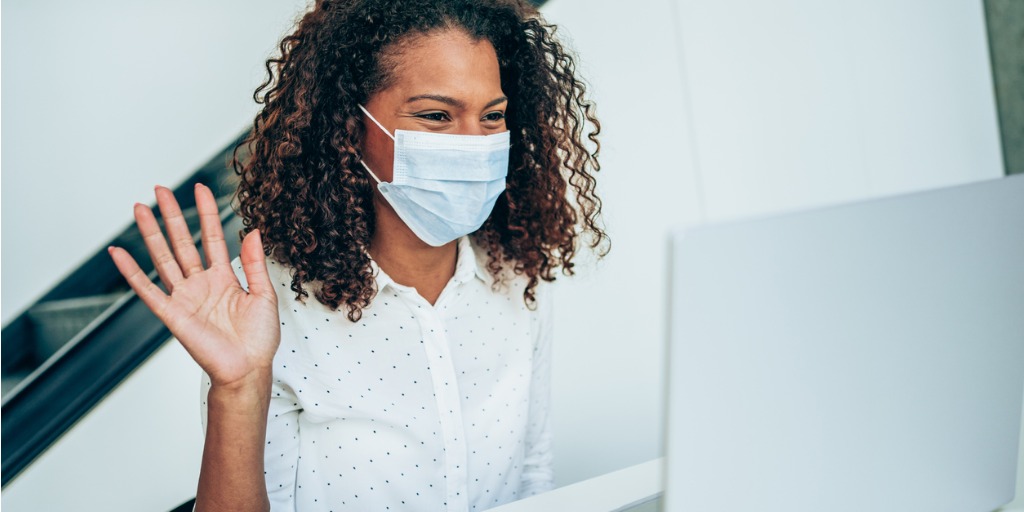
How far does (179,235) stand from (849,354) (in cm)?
76

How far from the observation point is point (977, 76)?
11.1 feet

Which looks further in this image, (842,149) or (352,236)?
(842,149)

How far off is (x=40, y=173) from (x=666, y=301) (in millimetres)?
2716

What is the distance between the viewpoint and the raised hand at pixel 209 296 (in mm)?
917

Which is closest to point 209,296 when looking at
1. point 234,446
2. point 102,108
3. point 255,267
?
point 255,267

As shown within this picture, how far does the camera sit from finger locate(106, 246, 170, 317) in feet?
2.99

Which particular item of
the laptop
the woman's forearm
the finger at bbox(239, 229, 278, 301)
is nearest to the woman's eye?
the finger at bbox(239, 229, 278, 301)

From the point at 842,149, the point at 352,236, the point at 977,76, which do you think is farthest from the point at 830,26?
the point at 352,236

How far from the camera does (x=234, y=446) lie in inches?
37.0

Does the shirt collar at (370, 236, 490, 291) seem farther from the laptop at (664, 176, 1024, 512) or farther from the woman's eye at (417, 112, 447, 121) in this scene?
the laptop at (664, 176, 1024, 512)

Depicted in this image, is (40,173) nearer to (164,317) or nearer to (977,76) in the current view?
(164,317)

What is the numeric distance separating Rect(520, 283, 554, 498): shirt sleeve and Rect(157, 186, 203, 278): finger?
0.67 meters

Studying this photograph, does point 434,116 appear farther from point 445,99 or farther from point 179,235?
point 179,235

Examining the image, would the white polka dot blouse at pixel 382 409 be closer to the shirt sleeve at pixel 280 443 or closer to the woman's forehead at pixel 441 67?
the shirt sleeve at pixel 280 443
